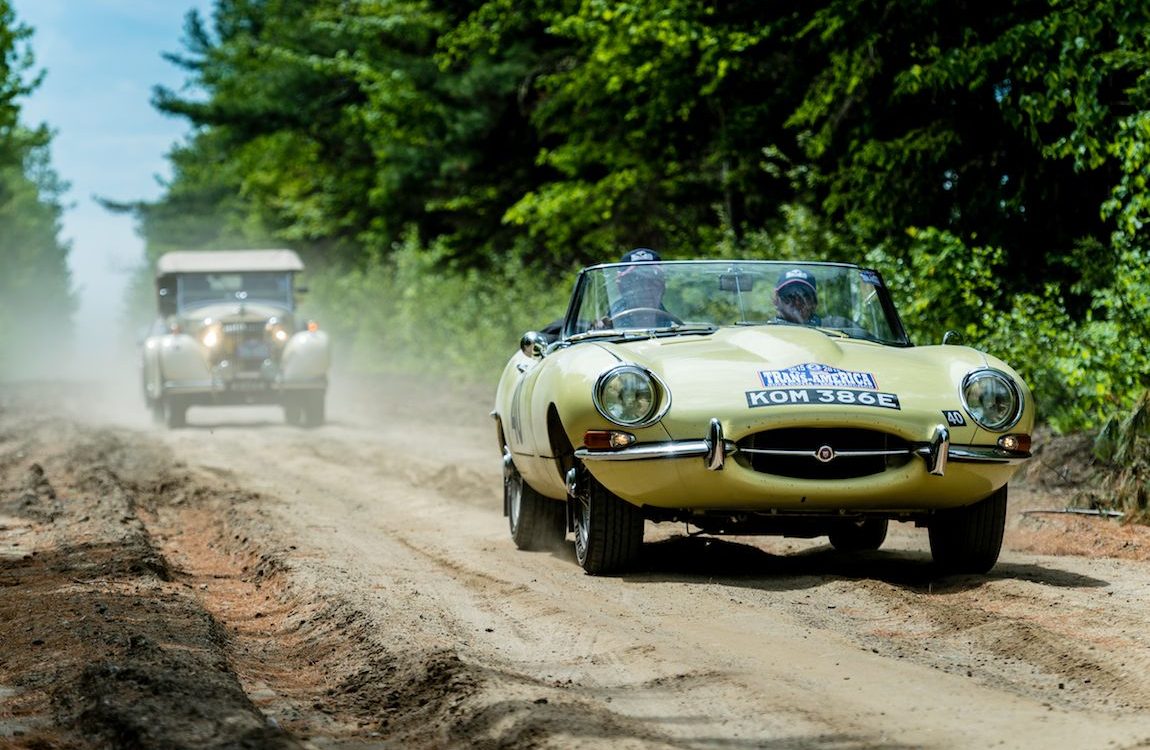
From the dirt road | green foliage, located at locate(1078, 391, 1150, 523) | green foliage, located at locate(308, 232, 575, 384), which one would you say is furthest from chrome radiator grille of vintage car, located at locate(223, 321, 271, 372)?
green foliage, located at locate(1078, 391, 1150, 523)

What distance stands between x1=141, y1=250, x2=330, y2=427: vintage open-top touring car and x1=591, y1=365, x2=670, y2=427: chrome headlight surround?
50.5ft

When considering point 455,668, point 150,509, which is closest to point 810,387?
point 455,668

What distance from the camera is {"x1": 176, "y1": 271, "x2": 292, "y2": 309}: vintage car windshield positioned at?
22.9 metres

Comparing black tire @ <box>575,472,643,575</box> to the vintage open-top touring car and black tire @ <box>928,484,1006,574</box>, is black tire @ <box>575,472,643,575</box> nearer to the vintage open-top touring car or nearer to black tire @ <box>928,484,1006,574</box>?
black tire @ <box>928,484,1006,574</box>

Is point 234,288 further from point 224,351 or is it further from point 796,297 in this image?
point 796,297

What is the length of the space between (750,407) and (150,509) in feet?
20.8

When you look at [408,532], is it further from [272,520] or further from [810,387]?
[810,387]

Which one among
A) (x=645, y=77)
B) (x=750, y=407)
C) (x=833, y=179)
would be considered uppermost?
(x=645, y=77)

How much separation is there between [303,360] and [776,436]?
15.8 metres

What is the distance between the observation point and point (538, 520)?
8.77 meters

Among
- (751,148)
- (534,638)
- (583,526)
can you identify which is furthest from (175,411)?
(534,638)

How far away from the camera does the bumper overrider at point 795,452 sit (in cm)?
670

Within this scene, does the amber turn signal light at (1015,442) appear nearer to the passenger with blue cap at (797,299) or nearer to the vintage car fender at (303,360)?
the passenger with blue cap at (797,299)

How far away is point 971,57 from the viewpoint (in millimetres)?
13961
